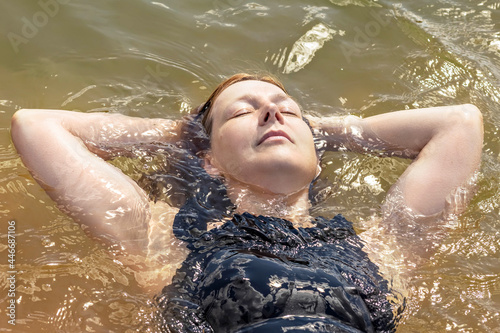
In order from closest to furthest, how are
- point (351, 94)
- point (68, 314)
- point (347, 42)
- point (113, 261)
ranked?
point (68, 314) → point (113, 261) → point (351, 94) → point (347, 42)

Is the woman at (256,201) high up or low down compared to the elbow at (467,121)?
down

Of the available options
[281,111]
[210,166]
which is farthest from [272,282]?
[281,111]

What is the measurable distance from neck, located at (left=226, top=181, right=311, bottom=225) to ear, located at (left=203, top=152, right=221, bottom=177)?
144 mm

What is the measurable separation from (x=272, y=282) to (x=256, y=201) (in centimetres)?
84

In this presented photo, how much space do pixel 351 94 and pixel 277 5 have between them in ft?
4.30

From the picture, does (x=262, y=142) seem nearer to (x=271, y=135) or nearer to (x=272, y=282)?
(x=271, y=135)

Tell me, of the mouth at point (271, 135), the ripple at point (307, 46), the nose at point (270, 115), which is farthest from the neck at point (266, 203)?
the ripple at point (307, 46)

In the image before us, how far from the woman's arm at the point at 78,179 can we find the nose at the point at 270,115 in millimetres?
781

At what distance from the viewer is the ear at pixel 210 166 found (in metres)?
3.61

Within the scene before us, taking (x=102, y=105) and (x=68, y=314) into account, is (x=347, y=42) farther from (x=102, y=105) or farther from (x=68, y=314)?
(x=68, y=314)

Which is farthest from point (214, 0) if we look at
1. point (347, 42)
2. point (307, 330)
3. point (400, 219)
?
point (307, 330)

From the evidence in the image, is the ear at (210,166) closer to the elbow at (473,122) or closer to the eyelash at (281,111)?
the eyelash at (281,111)

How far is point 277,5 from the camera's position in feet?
Result: 18.8

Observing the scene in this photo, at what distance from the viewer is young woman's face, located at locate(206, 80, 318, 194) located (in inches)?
132
